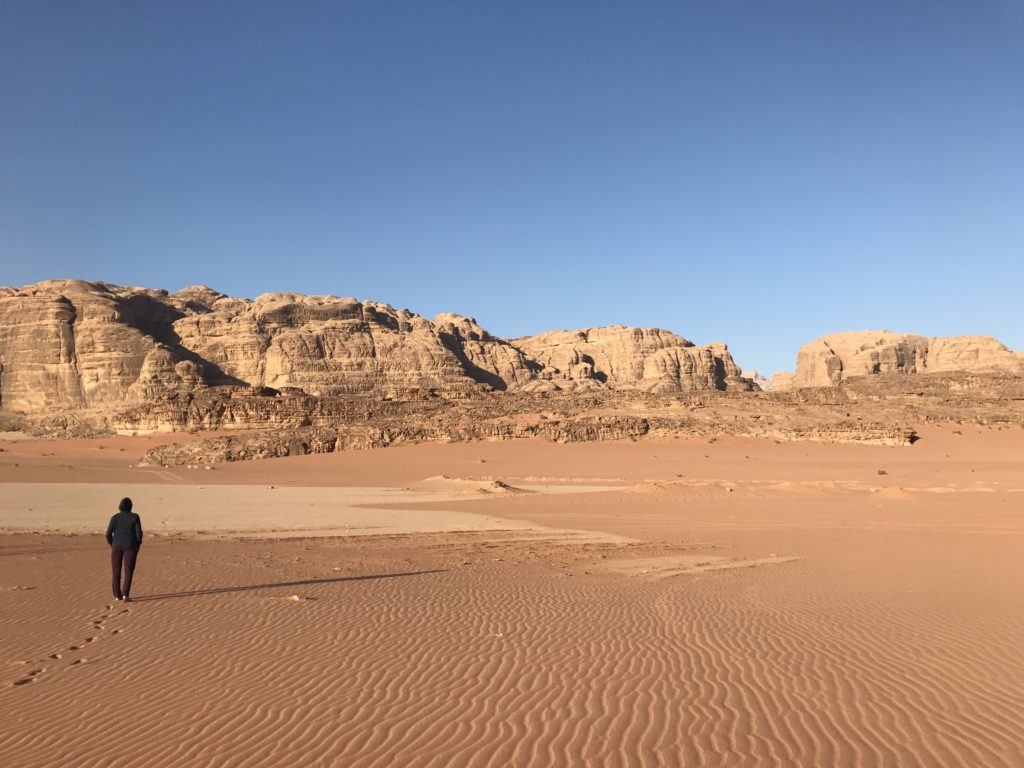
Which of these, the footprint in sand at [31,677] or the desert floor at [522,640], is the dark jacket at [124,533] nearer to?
the desert floor at [522,640]

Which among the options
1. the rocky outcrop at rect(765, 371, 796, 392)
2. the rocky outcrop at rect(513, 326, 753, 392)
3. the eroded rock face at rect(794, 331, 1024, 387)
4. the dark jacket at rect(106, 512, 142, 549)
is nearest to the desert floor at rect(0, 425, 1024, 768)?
the dark jacket at rect(106, 512, 142, 549)

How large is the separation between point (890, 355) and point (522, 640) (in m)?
134

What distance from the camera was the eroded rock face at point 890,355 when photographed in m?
114

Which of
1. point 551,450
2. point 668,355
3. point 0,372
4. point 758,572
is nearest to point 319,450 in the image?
point 551,450

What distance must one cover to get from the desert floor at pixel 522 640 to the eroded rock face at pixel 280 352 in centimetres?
4079

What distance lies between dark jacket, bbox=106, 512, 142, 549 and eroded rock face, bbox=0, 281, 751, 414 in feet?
155

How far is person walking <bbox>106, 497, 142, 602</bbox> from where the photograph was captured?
9.81 metres

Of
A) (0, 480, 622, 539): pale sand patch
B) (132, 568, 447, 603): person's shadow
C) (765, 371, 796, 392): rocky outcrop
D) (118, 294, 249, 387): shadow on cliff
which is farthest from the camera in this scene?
(765, 371, 796, 392): rocky outcrop

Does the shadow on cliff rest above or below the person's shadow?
above

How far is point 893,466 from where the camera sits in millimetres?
35688

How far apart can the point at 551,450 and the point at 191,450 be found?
20.6m

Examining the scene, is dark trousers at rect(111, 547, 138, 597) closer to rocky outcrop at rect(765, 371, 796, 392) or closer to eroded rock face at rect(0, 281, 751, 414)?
eroded rock face at rect(0, 281, 751, 414)

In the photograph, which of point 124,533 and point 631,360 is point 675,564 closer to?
point 124,533

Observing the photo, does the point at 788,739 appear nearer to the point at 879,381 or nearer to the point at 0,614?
the point at 0,614
